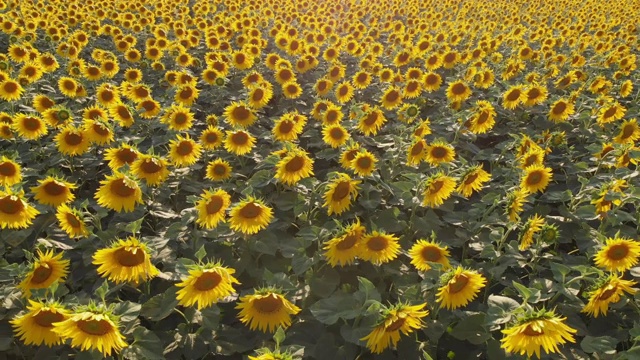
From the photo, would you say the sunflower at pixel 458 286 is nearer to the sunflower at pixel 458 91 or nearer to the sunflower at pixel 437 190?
the sunflower at pixel 437 190

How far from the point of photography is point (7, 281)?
3.39m

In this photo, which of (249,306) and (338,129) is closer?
(249,306)

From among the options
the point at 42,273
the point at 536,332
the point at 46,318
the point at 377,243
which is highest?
the point at 536,332

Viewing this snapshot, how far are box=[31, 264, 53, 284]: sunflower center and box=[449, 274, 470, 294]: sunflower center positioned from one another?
2.69 m

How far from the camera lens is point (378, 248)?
128 inches

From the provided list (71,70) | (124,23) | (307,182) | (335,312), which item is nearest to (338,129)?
(307,182)

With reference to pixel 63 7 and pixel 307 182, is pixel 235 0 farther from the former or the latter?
pixel 307 182

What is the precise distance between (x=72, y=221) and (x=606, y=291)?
3.79 meters

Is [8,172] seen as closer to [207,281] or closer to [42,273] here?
[42,273]

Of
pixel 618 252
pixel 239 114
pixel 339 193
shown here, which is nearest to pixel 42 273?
pixel 339 193

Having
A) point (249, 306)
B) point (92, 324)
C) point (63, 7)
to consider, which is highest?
point (92, 324)

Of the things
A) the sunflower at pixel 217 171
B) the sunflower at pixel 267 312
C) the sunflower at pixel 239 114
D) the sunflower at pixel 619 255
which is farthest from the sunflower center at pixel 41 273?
the sunflower at pixel 619 255

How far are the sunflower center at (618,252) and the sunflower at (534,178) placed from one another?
1085mm

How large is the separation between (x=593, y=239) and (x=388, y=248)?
1885 mm
